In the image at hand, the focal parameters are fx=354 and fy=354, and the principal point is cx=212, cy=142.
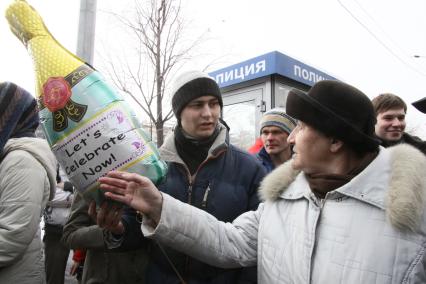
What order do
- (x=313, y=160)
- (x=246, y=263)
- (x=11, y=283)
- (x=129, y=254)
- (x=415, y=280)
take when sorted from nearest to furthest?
1. (x=415, y=280)
2. (x=313, y=160)
3. (x=246, y=263)
4. (x=11, y=283)
5. (x=129, y=254)

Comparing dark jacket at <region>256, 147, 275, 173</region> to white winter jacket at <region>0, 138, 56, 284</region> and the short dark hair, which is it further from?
white winter jacket at <region>0, 138, 56, 284</region>

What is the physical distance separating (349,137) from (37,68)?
1.12 metres

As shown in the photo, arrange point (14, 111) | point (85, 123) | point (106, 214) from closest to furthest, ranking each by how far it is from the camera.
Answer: point (85, 123) → point (106, 214) → point (14, 111)

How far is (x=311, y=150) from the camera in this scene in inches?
55.2

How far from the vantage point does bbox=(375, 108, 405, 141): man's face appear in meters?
3.04

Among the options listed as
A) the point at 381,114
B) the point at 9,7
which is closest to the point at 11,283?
the point at 9,7

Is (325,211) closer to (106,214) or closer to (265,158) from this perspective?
(106,214)

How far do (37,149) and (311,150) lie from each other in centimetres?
137

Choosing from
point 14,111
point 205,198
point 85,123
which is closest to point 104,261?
point 205,198

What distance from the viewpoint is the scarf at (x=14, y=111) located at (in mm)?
1722

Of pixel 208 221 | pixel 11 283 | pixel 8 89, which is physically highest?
pixel 8 89

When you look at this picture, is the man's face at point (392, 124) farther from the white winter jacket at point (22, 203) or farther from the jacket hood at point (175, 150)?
the white winter jacket at point (22, 203)

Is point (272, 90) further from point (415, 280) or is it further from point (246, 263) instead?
point (415, 280)

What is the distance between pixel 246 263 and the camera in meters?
1.55
